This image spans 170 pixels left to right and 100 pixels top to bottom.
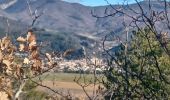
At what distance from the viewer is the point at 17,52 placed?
12.9 feet

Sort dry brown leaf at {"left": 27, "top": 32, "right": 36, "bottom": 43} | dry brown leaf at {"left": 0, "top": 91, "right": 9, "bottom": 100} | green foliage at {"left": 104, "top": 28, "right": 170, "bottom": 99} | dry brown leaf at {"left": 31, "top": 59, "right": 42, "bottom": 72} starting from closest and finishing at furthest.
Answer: dry brown leaf at {"left": 0, "top": 91, "right": 9, "bottom": 100}, dry brown leaf at {"left": 31, "top": 59, "right": 42, "bottom": 72}, dry brown leaf at {"left": 27, "top": 32, "right": 36, "bottom": 43}, green foliage at {"left": 104, "top": 28, "right": 170, "bottom": 99}

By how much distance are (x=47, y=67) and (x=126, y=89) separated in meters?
0.99

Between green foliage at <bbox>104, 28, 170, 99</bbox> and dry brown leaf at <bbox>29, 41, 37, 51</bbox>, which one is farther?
green foliage at <bbox>104, 28, 170, 99</bbox>

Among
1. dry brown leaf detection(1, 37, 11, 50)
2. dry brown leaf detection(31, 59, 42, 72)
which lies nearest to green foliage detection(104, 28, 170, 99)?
dry brown leaf detection(31, 59, 42, 72)

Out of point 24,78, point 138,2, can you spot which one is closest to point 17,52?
point 24,78

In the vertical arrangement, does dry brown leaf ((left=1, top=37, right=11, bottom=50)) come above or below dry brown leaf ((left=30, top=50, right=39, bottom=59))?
above

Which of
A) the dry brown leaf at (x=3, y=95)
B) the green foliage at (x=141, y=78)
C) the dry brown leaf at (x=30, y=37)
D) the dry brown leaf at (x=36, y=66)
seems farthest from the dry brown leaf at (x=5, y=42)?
the green foliage at (x=141, y=78)

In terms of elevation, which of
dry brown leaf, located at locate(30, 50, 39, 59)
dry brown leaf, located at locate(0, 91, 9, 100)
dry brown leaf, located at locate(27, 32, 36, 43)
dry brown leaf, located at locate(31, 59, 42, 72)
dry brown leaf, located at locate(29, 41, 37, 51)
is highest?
dry brown leaf, located at locate(27, 32, 36, 43)

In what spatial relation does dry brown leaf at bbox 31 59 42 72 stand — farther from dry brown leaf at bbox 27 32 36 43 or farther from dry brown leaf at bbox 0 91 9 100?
dry brown leaf at bbox 0 91 9 100

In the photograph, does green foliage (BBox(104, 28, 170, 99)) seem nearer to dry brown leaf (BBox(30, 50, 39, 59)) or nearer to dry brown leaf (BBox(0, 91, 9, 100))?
dry brown leaf (BBox(30, 50, 39, 59))

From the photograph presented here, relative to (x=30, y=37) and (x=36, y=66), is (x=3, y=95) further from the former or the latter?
(x=30, y=37)

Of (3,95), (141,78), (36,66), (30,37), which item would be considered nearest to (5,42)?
(30,37)

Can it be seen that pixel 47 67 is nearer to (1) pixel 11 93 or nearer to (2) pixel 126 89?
(1) pixel 11 93

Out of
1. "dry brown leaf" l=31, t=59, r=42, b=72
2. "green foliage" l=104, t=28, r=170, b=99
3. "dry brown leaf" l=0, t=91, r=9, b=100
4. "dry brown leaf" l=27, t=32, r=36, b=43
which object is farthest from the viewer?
"green foliage" l=104, t=28, r=170, b=99
